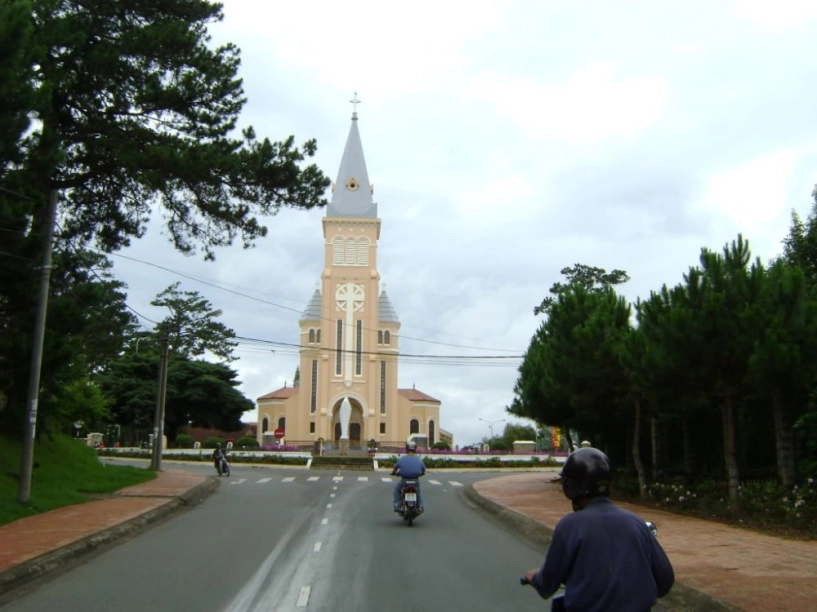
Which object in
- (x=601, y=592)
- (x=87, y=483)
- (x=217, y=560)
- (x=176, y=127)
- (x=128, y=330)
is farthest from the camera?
(x=128, y=330)

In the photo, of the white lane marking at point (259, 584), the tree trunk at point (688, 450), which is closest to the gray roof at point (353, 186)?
the tree trunk at point (688, 450)

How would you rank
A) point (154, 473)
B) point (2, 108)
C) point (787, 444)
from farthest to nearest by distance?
1. point (154, 473)
2. point (787, 444)
3. point (2, 108)

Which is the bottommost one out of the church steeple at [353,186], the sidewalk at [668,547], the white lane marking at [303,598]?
the white lane marking at [303,598]

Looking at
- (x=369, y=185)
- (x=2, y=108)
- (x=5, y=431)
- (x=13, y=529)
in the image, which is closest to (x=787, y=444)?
(x=13, y=529)

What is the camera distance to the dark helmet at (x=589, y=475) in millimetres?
4129

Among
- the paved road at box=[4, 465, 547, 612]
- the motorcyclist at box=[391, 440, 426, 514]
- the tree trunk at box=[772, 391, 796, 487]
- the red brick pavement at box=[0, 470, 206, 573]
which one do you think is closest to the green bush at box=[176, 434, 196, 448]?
the red brick pavement at box=[0, 470, 206, 573]

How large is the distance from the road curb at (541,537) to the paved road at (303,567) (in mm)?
376

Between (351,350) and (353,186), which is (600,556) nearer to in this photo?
(351,350)

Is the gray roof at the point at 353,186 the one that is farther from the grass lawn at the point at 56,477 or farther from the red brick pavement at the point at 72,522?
the red brick pavement at the point at 72,522

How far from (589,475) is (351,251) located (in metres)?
72.6

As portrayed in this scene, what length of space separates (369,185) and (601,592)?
247 ft

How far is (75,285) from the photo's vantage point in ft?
60.7

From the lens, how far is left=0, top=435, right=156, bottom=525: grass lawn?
17141 millimetres

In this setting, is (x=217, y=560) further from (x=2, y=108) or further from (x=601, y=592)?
(x=601, y=592)
